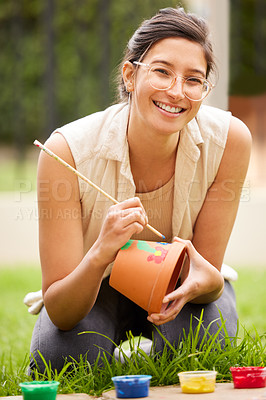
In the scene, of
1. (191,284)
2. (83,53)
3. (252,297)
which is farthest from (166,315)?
(83,53)

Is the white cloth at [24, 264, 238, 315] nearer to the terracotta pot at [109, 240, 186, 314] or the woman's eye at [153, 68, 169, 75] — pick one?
the terracotta pot at [109, 240, 186, 314]

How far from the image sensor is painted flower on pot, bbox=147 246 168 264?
159 centimetres

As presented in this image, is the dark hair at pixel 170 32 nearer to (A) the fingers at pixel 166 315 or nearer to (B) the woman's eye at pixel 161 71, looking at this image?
(B) the woman's eye at pixel 161 71

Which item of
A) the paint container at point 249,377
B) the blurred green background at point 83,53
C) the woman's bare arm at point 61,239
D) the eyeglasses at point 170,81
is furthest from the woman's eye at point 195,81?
the blurred green background at point 83,53

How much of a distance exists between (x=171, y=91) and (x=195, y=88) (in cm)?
8

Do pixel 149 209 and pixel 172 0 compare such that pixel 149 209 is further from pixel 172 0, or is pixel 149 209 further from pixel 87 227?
pixel 172 0

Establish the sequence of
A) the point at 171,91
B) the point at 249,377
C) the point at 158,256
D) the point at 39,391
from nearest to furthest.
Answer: the point at 39,391 → the point at 249,377 → the point at 158,256 → the point at 171,91

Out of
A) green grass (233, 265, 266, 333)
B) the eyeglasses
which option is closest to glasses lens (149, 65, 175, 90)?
the eyeglasses

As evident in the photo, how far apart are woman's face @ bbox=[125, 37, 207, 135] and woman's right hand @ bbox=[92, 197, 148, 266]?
1.00 ft

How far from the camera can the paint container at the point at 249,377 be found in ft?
4.86

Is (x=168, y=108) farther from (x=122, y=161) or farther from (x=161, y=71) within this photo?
(x=122, y=161)

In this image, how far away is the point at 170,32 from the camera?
1.82 metres

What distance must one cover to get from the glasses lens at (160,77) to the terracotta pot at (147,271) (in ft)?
1.50

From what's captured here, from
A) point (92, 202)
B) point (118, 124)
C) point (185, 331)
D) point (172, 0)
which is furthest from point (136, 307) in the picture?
point (172, 0)
